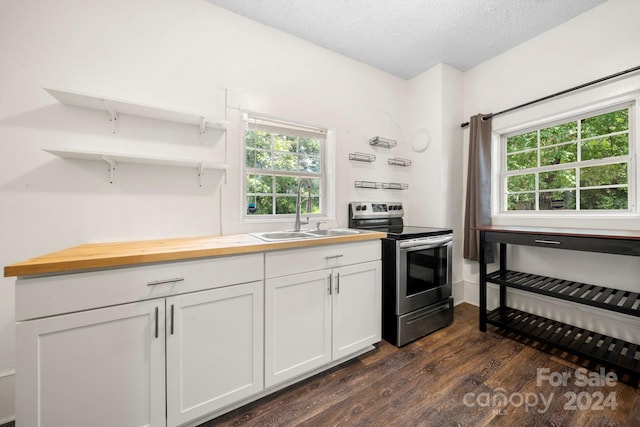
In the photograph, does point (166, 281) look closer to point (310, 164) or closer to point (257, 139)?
point (257, 139)

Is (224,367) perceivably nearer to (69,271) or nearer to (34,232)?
(69,271)

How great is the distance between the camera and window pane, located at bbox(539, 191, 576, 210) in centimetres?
225

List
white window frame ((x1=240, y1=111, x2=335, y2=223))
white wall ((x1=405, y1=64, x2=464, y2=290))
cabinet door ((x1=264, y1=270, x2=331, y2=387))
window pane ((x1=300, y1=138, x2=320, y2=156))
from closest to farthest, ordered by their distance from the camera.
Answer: cabinet door ((x1=264, y1=270, x2=331, y2=387)) < white window frame ((x1=240, y1=111, x2=335, y2=223)) < window pane ((x1=300, y1=138, x2=320, y2=156)) < white wall ((x1=405, y1=64, x2=464, y2=290))

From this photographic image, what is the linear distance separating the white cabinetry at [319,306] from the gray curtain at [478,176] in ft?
4.71

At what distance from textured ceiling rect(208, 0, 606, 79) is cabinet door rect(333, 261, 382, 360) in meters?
2.03

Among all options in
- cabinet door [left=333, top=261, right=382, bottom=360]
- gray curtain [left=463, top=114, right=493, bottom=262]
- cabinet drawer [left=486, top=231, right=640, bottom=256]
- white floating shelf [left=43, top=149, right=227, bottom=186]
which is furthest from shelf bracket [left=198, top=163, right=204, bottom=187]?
gray curtain [left=463, top=114, right=493, bottom=262]

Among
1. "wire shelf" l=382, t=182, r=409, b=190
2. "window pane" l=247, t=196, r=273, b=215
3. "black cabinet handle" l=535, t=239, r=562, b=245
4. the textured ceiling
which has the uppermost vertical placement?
the textured ceiling

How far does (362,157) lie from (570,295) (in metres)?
2.01

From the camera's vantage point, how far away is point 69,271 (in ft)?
3.24

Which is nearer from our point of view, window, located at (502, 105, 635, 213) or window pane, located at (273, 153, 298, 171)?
window, located at (502, 105, 635, 213)

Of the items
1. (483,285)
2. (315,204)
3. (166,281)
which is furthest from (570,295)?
(166,281)

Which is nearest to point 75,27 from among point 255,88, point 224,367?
point 255,88

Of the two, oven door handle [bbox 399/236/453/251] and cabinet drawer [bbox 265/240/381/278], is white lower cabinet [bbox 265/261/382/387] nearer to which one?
cabinet drawer [bbox 265/240/381/278]

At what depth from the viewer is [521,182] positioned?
8.54ft
